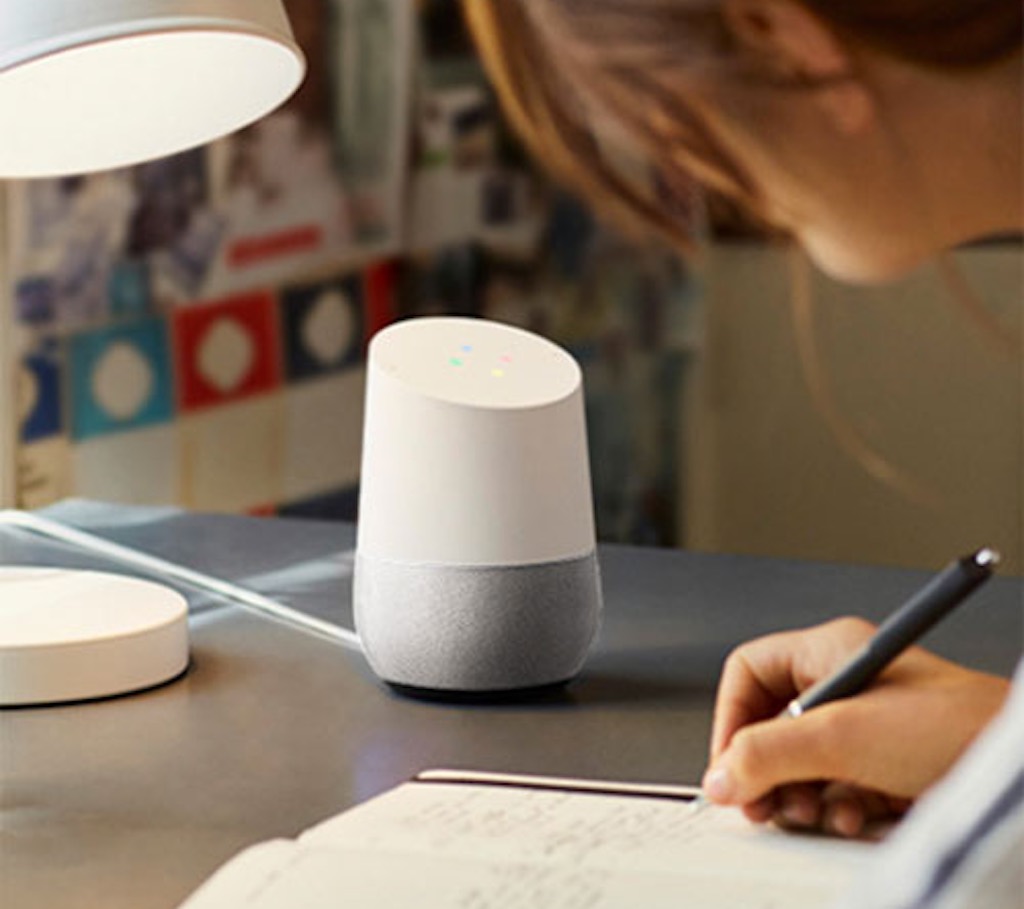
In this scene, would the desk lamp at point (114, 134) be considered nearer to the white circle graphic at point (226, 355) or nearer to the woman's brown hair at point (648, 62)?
the white circle graphic at point (226, 355)

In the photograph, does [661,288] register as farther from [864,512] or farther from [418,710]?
[418,710]

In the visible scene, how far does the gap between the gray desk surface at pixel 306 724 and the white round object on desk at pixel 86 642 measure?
0.01 m

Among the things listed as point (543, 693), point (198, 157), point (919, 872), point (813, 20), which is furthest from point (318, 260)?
point (919, 872)

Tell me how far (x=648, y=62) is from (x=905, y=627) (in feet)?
6.59

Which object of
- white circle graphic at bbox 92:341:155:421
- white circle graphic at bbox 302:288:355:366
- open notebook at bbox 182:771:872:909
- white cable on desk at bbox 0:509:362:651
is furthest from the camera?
white circle graphic at bbox 302:288:355:366

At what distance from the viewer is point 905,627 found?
79 cm

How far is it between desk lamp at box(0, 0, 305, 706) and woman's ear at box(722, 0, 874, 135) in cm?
163

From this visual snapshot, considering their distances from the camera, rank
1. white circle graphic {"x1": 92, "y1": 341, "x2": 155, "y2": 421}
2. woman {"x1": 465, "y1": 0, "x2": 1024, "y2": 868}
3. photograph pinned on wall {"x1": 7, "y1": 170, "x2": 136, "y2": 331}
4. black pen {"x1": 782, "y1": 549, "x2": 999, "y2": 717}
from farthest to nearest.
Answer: woman {"x1": 465, "y1": 0, "x2": 1024, "y2": 868} → white circle graphic {"x1": 92, "y1": 341, "x2": 155, "y2": 421} → photograph pinned on wall {"x1": 7, "y1": 170, "x2": 136, "y2": 331} → black pen {"x1": 782, "y1": 549, "x2": 999, "y2": 717}

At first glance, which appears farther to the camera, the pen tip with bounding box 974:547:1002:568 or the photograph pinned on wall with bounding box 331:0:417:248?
the photograph pinned on wall with bounding box 331:0:417:248

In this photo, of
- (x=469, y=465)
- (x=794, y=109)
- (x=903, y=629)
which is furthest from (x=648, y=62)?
(x=903, y=629)

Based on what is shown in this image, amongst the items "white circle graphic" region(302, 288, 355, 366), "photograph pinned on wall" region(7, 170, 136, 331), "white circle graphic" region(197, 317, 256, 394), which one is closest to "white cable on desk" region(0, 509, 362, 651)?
"photograph pinned on wall" region(7, 170, 136, 331)

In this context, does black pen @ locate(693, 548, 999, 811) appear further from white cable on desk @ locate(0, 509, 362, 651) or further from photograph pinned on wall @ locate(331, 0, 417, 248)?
photograph pinned on wall @ locate(331, 0, 417, 248)

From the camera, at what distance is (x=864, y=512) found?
2.70 m

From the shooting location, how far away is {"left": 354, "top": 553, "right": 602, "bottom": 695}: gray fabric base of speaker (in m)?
0.99
